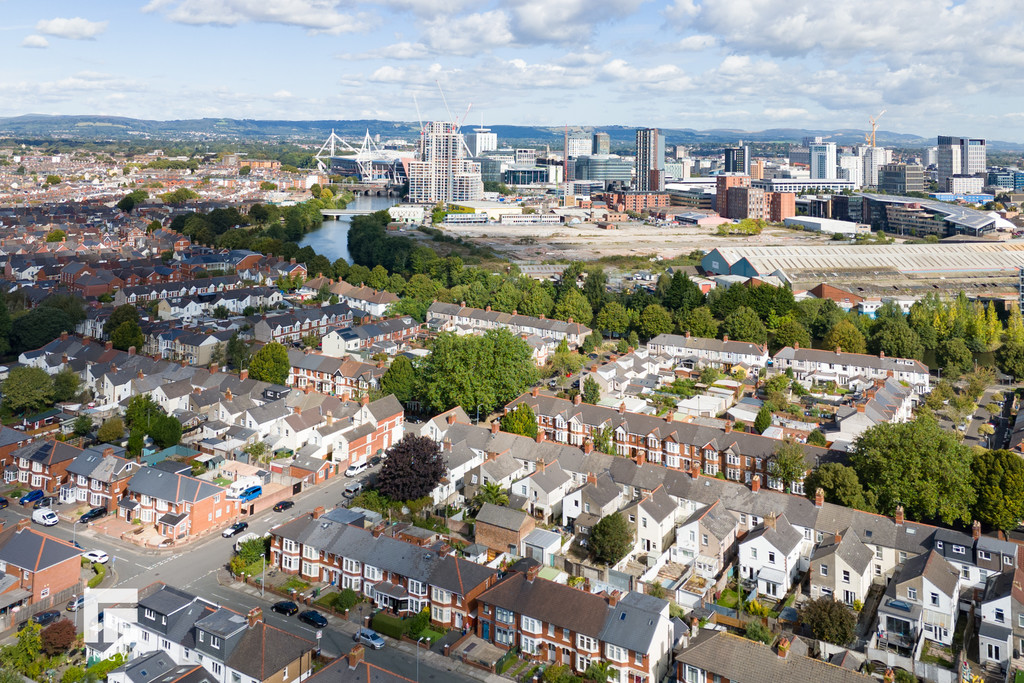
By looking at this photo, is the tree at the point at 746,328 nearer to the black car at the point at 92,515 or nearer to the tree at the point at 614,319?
the tree at the point at 614,319

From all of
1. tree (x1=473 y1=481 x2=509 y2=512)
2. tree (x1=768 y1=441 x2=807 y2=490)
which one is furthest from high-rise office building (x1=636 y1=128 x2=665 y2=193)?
tree (x1=473 y1=481 x2=509 y2=512)

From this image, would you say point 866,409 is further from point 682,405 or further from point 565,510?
point 565,510

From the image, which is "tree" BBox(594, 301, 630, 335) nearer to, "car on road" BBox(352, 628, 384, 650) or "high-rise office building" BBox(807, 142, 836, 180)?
"car on road" BBox(352, 628, 384, 650)

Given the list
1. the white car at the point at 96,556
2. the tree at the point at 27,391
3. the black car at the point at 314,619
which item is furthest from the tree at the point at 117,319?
the black car at the point at 314,619

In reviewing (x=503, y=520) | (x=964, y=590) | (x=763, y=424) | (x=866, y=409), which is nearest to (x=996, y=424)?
(x=866, y=409)

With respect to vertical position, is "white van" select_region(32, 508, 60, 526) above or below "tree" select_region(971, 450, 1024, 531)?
below

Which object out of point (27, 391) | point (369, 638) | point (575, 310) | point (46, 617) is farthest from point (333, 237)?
point (369, 638)
